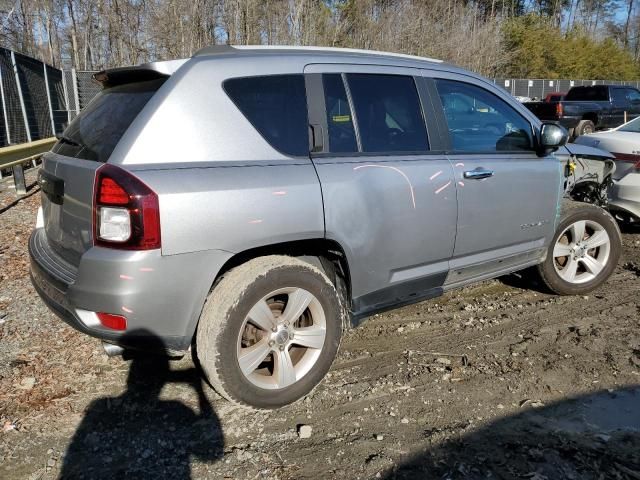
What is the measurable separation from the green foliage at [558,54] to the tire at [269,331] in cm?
4198

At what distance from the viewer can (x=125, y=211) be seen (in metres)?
2.49

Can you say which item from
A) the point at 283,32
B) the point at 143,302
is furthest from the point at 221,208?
the point at 283,32

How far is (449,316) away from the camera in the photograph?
426cm

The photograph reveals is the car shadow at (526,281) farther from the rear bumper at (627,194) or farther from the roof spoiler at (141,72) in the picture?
the roof spoiler at (141,72)

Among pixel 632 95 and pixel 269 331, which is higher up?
pixel 632 95

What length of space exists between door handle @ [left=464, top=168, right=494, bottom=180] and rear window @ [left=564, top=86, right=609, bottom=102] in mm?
17012

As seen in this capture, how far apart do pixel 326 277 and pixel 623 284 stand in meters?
3.25

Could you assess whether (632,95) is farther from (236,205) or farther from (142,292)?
(142,292)

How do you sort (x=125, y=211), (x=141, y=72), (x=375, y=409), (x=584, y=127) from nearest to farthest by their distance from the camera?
1. (x=125, y=211)
2. (x=141, y=72)
3. (x=375, y=409)
4. (x=584, y=127)

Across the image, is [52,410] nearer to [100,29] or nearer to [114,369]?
[114,369]

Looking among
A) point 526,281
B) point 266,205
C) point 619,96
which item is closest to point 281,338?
point 266,205

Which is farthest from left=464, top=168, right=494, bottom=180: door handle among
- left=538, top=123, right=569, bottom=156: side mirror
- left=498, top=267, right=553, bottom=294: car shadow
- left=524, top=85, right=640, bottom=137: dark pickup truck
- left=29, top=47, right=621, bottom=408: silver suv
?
left=524, top=85, right=640, bottom=137: dark pickup truck

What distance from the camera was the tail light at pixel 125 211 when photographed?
2.47 m

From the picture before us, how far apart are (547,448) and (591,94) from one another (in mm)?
18808
